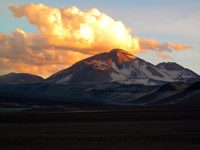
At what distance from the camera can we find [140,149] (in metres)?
33.8

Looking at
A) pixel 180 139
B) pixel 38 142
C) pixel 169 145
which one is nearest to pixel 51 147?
pixel 38 142

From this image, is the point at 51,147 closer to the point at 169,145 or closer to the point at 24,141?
the point at 24,141

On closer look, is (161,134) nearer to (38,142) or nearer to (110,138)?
(110,138)

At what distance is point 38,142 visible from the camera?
38.9 m

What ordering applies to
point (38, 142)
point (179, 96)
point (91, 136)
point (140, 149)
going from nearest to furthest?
point (140, 149)
point (38, 142)
point (91, 136)
point (179, 96)

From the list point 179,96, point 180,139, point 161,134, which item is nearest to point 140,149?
point 180,139

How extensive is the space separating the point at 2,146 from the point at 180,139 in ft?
56.9

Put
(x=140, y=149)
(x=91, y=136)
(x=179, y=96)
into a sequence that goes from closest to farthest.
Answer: (x=140, y=149) → (x=91, y=136) → (x=179, y=96)

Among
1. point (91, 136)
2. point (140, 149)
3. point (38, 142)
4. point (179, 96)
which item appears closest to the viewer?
point (140, 149)

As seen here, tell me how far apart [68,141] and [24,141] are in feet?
14.8

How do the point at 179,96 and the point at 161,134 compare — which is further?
the point at 179,96

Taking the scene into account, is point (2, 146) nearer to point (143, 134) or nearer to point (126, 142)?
point (126, 142)

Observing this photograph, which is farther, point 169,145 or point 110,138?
point 110,138

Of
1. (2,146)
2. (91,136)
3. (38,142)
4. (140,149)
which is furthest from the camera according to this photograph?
(91,136)
